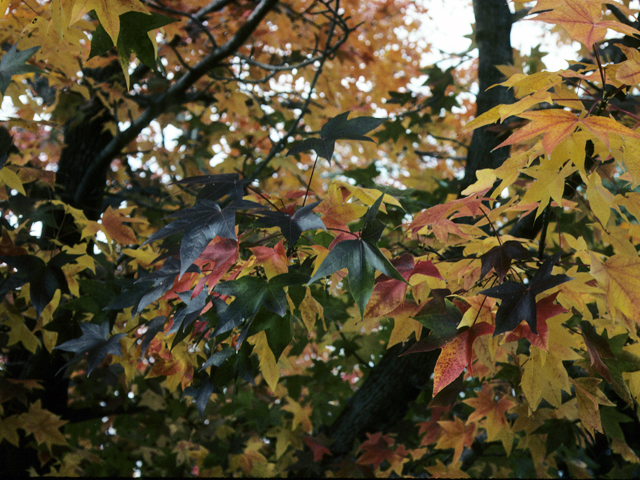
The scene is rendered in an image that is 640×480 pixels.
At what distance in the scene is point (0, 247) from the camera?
5.14 ft

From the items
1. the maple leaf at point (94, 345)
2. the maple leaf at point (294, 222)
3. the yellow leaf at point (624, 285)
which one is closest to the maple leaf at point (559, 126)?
the yellow leaf at point (624, 285)

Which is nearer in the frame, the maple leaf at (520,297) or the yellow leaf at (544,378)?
the maple leaf at (520,297)

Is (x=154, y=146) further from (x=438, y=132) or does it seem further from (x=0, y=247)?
(x=438, y=132)

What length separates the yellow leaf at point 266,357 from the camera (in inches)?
45.3

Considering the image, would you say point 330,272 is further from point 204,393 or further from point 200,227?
point 204,393

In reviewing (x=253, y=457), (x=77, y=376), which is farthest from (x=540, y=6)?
(x=77, y=376)

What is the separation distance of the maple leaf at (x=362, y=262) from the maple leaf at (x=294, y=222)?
0.06 meters

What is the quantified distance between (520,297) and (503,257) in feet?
0.44

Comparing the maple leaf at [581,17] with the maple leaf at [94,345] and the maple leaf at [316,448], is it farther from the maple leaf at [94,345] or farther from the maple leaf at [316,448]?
the maple leaf at [316,448]

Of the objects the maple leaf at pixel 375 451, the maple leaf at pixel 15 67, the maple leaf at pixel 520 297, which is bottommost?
the maple leaf at pixel 375 451

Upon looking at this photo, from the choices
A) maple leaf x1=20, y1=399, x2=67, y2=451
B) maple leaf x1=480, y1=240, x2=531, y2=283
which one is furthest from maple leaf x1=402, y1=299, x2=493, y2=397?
maple leaf x1=20, y1=399, x2=67, y2=451

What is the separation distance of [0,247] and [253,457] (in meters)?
2.01

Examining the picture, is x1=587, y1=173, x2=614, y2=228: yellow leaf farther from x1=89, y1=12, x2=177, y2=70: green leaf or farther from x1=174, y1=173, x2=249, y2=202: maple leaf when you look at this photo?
x1=89, y1=12, x2=177, y2=70: green leaf

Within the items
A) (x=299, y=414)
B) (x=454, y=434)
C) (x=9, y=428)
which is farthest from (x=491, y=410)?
(x=9, y=428)
